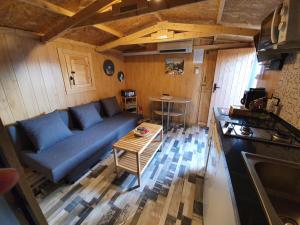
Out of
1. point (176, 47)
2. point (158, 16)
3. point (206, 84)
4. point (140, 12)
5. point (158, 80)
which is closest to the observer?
point (140, 12)

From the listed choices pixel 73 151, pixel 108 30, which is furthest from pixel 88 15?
pixel 73 151

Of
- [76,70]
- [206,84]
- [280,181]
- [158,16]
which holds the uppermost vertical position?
[158,16]

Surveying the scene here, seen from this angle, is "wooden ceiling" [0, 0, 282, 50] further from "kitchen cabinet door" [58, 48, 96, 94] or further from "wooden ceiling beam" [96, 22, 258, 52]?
"kitchen cabinet door" [58, 48, 96, 94]

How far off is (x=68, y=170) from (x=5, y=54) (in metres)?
1.81

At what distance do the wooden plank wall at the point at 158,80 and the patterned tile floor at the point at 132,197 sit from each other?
1929 mm

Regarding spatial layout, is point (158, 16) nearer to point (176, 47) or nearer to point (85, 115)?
point (176, 47)

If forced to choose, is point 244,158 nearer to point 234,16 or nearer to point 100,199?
point 100,199

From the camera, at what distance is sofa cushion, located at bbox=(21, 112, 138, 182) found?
65.2 inches

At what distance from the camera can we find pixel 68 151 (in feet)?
6.22

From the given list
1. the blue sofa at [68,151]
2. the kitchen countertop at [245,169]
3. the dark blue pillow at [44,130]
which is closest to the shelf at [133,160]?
the blue sofa at [68,151]

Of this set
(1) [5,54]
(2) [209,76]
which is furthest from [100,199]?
(2) [209,76]

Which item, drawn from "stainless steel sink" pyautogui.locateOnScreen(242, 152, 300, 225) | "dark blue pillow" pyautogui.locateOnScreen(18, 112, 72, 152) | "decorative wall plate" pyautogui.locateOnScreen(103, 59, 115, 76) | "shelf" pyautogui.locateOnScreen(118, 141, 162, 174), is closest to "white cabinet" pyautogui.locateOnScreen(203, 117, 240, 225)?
Result: "stainless steel sink" pyautogui.locateOnScreen(242, 152, 300, 225)

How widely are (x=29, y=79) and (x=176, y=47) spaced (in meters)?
3.02

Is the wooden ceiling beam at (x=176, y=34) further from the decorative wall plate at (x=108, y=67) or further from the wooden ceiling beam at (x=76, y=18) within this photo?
the wooden ceiling beam at (x=76, y=18)
